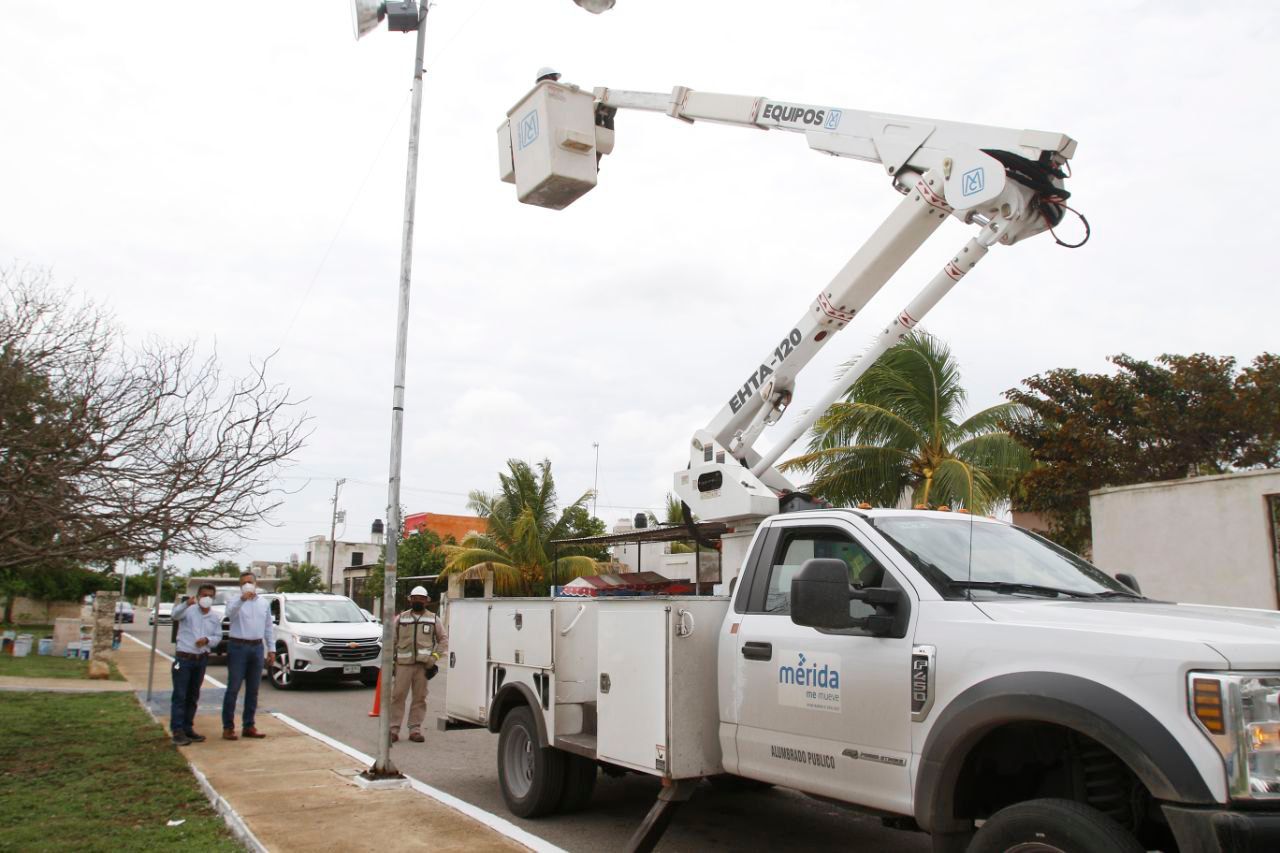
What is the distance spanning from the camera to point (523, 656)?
7.49 metres

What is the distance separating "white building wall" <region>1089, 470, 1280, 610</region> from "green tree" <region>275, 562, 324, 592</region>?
49961 millimetres

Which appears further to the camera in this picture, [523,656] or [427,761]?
[427,761]

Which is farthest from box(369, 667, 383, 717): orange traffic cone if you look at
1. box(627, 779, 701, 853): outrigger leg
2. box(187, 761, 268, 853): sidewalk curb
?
box(627, 779, 701, 853): outrigger leg

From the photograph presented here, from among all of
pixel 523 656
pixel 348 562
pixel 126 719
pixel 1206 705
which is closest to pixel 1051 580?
pixel 1206 705

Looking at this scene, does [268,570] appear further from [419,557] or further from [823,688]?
[823,688]

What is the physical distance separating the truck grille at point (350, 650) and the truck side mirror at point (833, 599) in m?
13.4

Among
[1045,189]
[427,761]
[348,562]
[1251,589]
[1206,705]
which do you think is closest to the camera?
[1206,705]

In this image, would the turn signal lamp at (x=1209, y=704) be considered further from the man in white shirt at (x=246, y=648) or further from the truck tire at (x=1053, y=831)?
the man in white shirt at (x=246, y=648)

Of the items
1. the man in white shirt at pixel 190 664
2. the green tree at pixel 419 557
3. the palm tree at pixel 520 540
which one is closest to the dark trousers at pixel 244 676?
the man in white shirt at pixel 190 664

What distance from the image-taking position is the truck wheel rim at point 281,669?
16.6 metres

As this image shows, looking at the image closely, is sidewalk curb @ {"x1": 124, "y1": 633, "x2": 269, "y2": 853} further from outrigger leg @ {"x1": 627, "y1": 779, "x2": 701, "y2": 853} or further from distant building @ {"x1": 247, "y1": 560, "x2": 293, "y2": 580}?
distant building @ {"x1": 247, "y1": 560, "x2": 293, "y2": 580}

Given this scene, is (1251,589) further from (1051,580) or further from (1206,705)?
(1206,705)

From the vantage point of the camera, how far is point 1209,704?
3.49 meters

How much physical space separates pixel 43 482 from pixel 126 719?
5217mm
